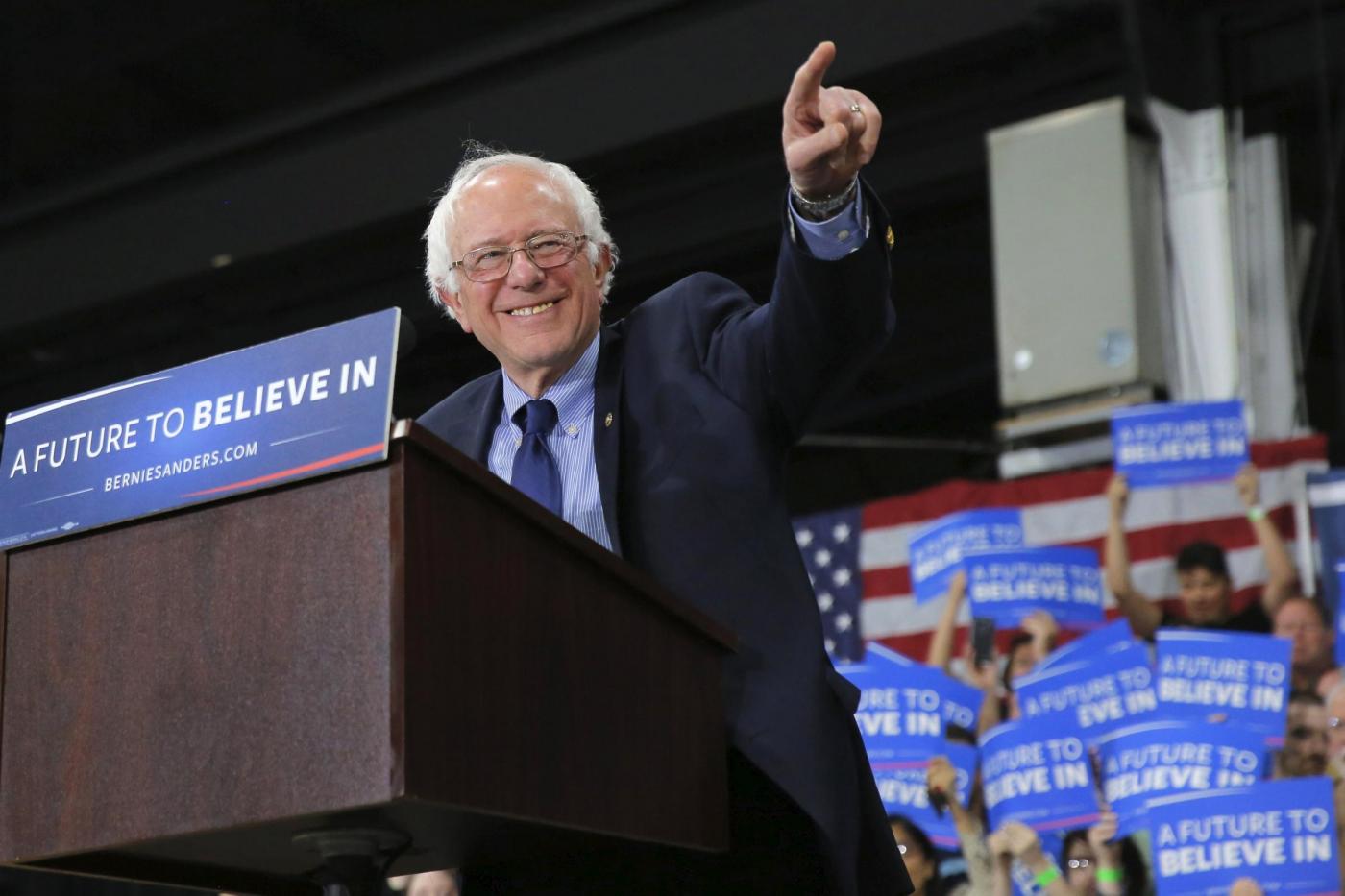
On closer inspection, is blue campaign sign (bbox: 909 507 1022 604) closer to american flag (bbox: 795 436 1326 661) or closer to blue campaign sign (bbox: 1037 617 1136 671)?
american flag (bbox: 795 436 1326 661)

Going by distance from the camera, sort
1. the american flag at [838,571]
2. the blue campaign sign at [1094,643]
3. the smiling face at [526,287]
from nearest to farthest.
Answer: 1. the smiling face at [526,287]
2. the blue campaign sign at [1094,643]
3. the american flag at [838,571]

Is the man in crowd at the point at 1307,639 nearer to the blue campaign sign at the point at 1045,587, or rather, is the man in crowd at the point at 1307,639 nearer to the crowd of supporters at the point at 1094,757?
the crowd of supporters at the point at 1094,757

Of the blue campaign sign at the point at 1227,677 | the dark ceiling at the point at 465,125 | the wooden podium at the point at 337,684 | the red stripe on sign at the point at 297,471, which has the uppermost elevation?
the dark ceiling at the point at 465,125

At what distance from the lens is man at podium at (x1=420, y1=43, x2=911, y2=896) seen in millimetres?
1396

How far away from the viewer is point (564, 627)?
1.21 m

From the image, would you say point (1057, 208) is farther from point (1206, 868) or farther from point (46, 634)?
point (46, 634)

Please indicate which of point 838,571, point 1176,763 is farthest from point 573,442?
point 838,571

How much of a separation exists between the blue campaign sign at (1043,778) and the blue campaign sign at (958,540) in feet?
1.88

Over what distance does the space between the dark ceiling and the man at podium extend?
3.75 m

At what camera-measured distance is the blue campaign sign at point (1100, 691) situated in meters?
4.14

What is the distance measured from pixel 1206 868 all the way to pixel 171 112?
4.16 m

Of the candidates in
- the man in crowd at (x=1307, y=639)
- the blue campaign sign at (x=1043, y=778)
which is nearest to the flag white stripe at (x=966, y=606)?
the man in crowd at (x=1307, y=639)

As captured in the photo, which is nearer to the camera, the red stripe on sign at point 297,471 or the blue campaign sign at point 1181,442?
the red stripe on sign at point 297,471

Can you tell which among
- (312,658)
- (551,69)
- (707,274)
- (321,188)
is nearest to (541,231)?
(707,274)
